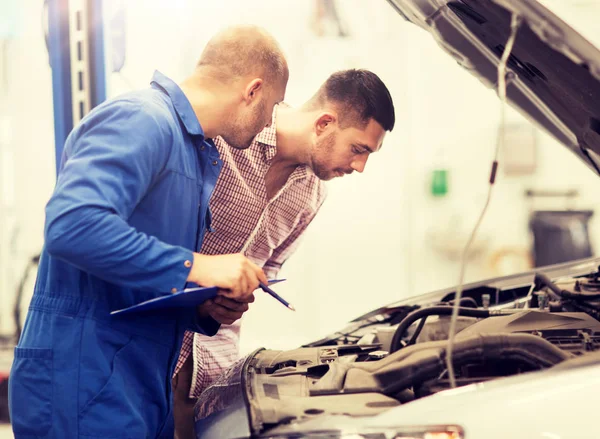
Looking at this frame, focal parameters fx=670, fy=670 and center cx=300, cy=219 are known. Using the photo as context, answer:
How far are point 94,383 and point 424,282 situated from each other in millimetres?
2954

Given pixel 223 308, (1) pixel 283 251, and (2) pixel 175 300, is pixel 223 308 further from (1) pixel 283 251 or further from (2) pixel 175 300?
(1) pixel 283 251

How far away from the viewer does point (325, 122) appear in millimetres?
2342

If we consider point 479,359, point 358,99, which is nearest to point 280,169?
point 358,99

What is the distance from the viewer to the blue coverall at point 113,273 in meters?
1.33

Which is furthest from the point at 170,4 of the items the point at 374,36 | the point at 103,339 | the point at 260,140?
the point at 103,339

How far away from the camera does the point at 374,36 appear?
408cm

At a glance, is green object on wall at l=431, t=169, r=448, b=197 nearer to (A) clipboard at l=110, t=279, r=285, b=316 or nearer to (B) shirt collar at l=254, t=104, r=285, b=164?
(B) shirt collar at l=254, t=104, r=285, b=164

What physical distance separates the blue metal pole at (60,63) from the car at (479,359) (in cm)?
127

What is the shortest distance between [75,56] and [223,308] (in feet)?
4.55

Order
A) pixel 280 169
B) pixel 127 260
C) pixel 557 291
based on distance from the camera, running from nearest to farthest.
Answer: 1. pixel 127 260
2. pixel 557 291
3. pixel 280 169

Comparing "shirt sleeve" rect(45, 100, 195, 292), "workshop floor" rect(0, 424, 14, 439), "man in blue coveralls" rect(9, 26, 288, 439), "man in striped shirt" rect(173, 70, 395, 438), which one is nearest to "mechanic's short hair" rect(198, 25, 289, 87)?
"man in blue coveralls" rect(9, 26, 288, 439)

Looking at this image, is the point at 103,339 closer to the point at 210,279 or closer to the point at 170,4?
the point at 210,279

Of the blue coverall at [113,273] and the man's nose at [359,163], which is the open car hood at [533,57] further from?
the blue coverall at [113,273]

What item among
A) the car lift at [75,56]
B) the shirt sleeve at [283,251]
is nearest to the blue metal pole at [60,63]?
the car lift at [75,56]
